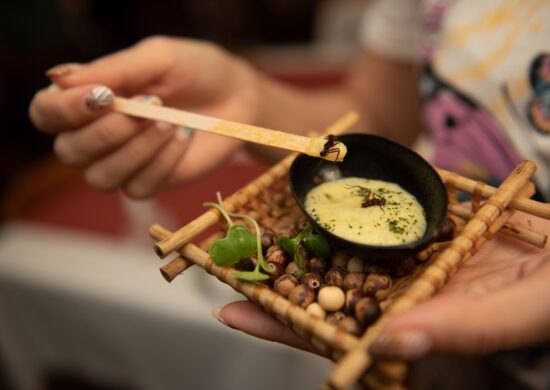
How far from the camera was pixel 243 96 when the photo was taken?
3.81ft

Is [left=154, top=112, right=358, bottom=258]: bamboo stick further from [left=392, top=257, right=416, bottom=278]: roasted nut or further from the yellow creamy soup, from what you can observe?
[left=392, top=257, right=416, bottom=278]: roasted nut

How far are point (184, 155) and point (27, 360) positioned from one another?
1.23 m

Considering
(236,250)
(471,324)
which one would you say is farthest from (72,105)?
(471,324)

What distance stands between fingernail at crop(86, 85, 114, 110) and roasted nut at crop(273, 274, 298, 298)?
0.50m

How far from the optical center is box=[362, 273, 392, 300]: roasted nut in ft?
2.15

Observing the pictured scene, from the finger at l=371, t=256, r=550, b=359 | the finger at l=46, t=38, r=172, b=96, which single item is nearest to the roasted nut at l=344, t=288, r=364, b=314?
the finger at l=371, t=256, r=550, b=359

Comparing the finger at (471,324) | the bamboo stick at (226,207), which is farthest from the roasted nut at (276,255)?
the finger at (471,324)

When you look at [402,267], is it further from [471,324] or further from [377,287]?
[471,324]

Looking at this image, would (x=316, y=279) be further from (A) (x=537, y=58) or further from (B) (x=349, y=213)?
(A) (x=537, y=58)

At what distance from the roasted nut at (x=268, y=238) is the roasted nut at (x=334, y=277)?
0.11 meters

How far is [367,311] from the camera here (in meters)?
0.60

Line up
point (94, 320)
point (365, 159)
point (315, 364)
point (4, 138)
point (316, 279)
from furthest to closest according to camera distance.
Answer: point (4, 138)
point (94, 320)
point (315, 364)
point (365, 159)
point (316, 279)

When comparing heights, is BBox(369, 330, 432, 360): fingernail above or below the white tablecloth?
below

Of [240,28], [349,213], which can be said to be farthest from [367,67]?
[240,28]
